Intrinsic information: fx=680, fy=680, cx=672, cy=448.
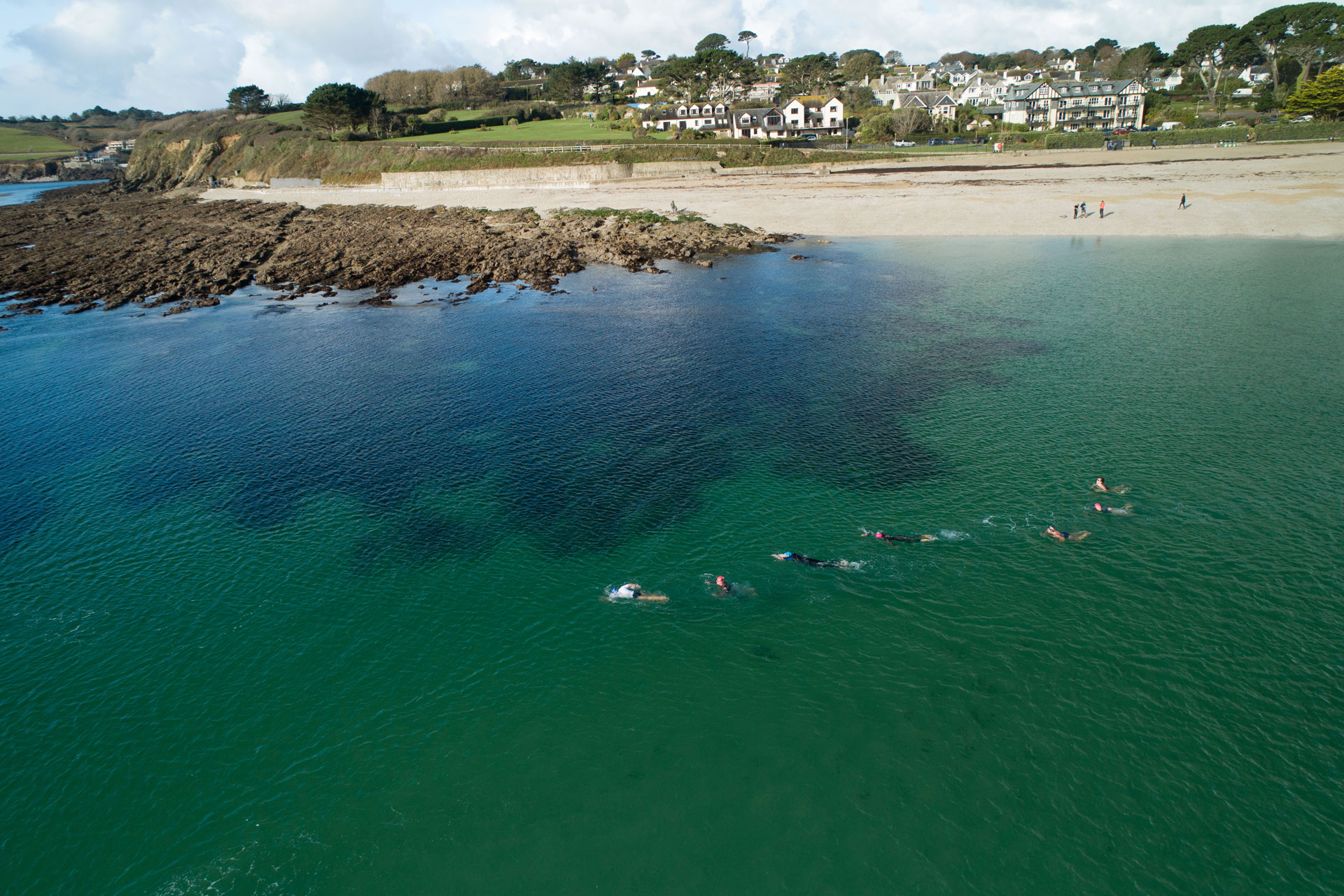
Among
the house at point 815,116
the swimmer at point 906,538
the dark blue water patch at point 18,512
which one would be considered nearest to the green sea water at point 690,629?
the dark blue water patch at point 18,512

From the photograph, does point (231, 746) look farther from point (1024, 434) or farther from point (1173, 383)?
point (1173, 383)

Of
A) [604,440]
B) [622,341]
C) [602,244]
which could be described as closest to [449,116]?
[602,244]

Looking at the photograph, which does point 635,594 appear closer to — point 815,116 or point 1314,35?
point 815,116

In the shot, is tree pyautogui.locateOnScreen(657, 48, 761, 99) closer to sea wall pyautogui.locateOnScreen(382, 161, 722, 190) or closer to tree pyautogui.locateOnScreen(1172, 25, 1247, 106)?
sea wall pyautogui.locateOnScreen(382, 161, 722, 190)

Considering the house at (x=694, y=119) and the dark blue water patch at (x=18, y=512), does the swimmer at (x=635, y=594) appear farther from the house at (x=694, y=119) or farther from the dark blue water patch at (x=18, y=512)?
the house at (x=694, y=119)

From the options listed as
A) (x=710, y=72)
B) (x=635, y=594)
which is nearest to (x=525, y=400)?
(x=635, y=594)

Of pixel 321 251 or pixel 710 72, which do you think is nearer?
pixel 321 251
